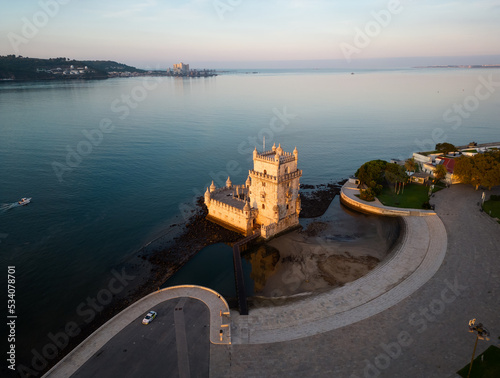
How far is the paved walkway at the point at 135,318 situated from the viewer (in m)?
28.0

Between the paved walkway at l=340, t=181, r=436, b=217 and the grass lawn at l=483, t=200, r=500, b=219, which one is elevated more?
the grass lawn at l=483, t=200, r=500, b=219

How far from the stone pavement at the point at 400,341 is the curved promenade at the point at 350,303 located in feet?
1.07

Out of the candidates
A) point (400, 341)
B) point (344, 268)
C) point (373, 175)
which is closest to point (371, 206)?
point (373, 175)

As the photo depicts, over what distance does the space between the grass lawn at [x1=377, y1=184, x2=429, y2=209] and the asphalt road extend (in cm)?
4617

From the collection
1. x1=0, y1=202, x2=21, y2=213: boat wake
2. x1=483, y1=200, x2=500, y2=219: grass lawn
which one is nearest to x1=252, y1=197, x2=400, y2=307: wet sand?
x1=483, y1=200, x2=500, y2=219: grass lawn

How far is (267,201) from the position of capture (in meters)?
53.3

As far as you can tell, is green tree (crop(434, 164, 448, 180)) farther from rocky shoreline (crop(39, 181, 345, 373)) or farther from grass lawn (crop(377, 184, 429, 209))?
rocky shoreline (crop(39, 181, 345, 373))

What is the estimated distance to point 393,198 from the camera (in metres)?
66.9

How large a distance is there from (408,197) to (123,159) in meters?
76.7

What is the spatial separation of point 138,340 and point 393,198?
5618 cm

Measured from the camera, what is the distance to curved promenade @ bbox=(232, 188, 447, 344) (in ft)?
104

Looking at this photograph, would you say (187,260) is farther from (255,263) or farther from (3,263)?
(3,263)

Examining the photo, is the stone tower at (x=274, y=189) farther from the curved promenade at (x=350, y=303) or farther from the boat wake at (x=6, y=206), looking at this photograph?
the boat wake at (x=6, y=206)

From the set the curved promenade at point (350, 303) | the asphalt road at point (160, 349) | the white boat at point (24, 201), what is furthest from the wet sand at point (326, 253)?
the white boat at point (24, 201)
